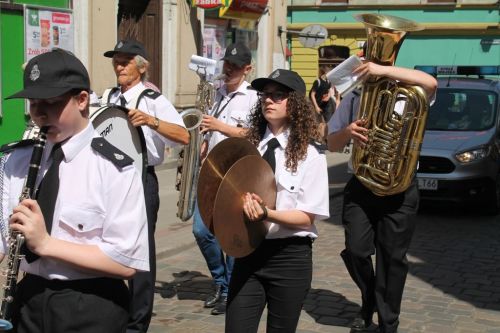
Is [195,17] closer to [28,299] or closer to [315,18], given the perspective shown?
[28,299]

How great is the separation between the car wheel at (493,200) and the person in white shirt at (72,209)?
8.94 meters

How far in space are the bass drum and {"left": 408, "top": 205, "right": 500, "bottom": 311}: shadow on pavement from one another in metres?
3.65

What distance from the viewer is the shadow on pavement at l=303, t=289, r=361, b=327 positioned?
6.24 metres

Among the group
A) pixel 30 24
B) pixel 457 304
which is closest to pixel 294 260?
pixel 457 304

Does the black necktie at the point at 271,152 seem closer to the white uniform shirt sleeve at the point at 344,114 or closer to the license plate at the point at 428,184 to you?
the white uniform shirt sleeve at the point at 344,114

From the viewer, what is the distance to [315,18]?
34094 millimetres

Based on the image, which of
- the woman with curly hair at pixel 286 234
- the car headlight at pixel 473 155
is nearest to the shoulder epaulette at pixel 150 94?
the woman with curly hair at pixel 286 234

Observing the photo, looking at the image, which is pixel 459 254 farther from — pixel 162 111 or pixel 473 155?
pixel 162 111

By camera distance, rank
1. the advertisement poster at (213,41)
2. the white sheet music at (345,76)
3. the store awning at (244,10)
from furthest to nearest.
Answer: the store awning at (244,10), the advertisement poster at (213,41), the white sheet music at (345,76)

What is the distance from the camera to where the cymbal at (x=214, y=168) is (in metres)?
3.79

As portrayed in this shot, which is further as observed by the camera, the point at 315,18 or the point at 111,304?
the point at 315,18

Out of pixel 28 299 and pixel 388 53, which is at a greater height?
pixel 388 53

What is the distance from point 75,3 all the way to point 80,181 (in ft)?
32.3

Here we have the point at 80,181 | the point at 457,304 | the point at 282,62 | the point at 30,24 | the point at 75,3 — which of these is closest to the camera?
the point at 80,181
